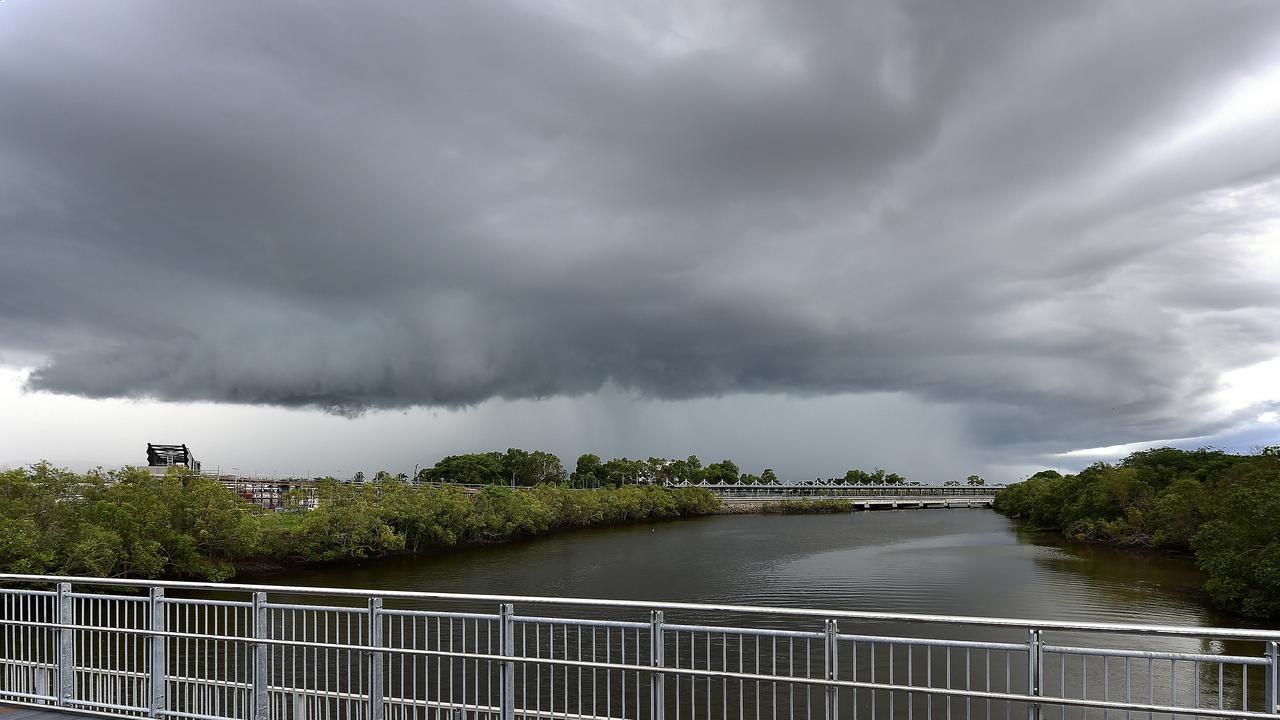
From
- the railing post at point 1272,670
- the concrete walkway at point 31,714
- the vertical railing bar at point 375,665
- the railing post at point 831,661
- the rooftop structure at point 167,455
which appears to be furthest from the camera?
the rooftop structure at point 167,455

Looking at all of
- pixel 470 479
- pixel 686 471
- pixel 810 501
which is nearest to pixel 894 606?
pixel 810 501

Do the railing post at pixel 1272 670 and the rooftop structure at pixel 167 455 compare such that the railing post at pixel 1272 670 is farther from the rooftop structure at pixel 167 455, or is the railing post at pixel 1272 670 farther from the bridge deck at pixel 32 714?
the rooftop structure at pixel 167 455

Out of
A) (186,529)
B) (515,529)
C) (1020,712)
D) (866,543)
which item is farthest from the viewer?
(866,543)

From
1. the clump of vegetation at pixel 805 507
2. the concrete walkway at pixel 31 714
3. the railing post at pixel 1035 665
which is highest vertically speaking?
the railing post at pixel 1035 665

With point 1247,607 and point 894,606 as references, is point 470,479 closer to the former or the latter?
point 894,606

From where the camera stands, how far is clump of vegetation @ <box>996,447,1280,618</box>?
1283 inches

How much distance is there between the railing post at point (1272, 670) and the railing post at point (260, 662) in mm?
8607

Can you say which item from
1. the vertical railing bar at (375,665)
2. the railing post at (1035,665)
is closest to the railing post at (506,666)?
the vertical railing bar at (375,665)

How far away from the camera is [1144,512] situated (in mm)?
62531

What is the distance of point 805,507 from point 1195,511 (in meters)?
97.6

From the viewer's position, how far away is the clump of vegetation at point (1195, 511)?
32.6m

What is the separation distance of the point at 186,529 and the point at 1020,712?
3986 centimetres

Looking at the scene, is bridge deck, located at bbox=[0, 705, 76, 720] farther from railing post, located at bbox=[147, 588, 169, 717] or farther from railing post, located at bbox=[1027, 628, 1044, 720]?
railing post, located at bbox=[1027, 628, 1044, 720]

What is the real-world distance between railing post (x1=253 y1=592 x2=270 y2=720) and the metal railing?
21mm
